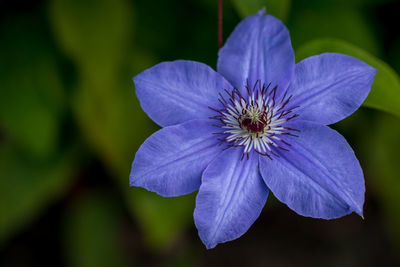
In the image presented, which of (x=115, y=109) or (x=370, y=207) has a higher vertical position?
(x=115, y=109)

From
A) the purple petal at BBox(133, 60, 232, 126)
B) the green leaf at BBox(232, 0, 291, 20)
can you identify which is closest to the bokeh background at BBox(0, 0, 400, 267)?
the green leaf at BBox(232, 0, 291, 20)

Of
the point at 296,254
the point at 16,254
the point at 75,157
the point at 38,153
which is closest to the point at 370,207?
the point at 296,254

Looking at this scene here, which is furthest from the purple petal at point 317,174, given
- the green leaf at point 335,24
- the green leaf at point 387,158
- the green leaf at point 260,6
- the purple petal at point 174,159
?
the green leaf at point 387,158

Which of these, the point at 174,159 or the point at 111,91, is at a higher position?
the point at 174,159

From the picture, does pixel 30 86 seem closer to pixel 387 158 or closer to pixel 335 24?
pixel 335 24

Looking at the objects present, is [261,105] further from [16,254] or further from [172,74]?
[16,254]

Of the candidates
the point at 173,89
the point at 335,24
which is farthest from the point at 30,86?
the point at 335,24

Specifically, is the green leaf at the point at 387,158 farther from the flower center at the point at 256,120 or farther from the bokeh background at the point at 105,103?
the flower center at the point at 256,120
